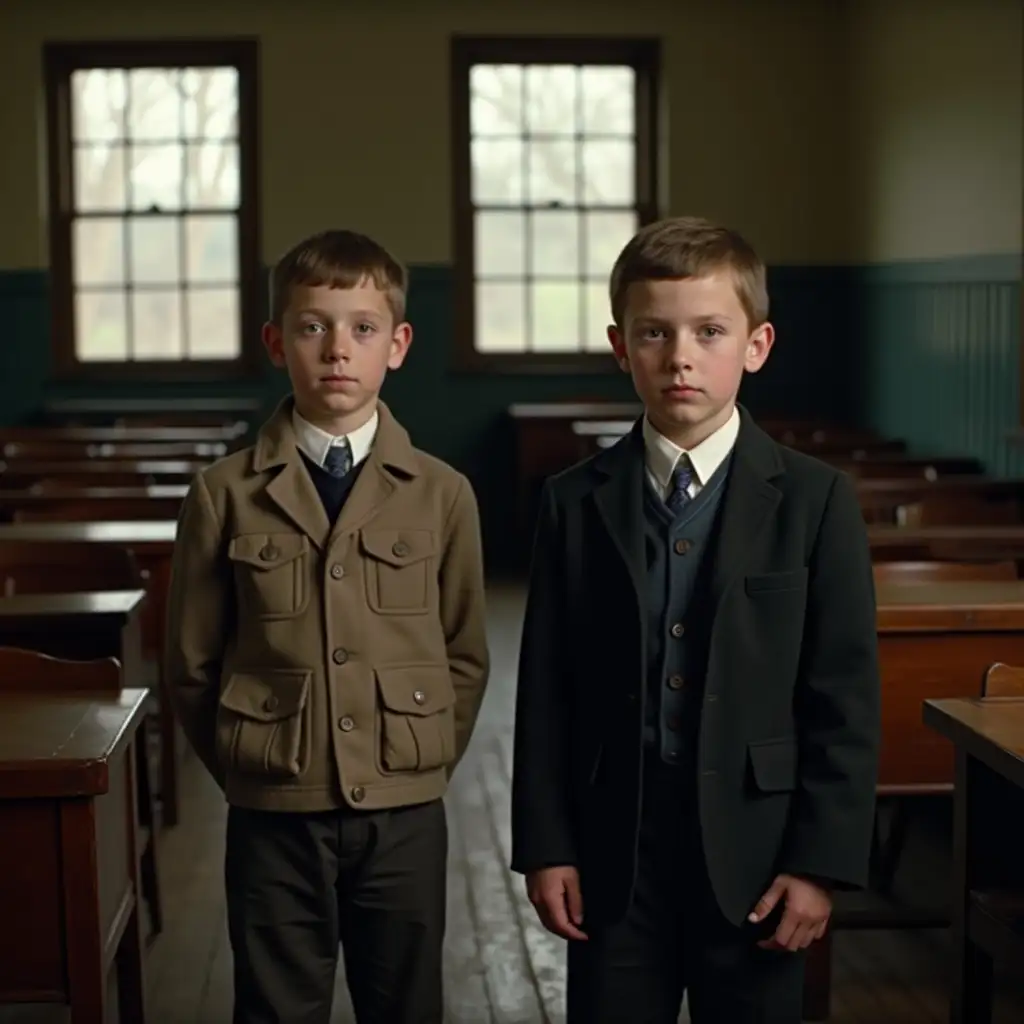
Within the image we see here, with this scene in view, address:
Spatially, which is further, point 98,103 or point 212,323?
point 212,323

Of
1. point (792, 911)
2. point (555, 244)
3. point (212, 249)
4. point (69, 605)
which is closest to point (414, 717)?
point (792, 911)

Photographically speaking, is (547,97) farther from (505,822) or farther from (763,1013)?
(763,1013)

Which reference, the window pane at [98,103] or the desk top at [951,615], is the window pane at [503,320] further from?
the desk top at [951,615]

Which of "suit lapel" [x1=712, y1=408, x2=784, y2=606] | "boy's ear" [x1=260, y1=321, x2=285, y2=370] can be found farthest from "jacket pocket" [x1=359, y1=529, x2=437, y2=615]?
"suit lapel" [x1=712, y1=408, x2=784, y2=606]

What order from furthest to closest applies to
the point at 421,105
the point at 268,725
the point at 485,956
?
the point at 421,105
the point at 485,956
the point at 268,725

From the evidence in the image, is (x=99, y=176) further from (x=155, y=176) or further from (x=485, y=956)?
(x=485, y=956)

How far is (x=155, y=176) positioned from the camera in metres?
10.3

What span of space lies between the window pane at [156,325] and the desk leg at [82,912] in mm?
8371

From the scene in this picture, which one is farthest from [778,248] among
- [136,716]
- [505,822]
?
[136,716]

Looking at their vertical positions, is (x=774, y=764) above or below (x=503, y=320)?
below

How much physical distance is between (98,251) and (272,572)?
8.68m

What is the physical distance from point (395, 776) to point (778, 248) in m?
8.42

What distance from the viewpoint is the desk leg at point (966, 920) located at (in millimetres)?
2424

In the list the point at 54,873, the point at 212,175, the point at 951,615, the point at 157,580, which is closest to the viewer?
the point at 54,873
